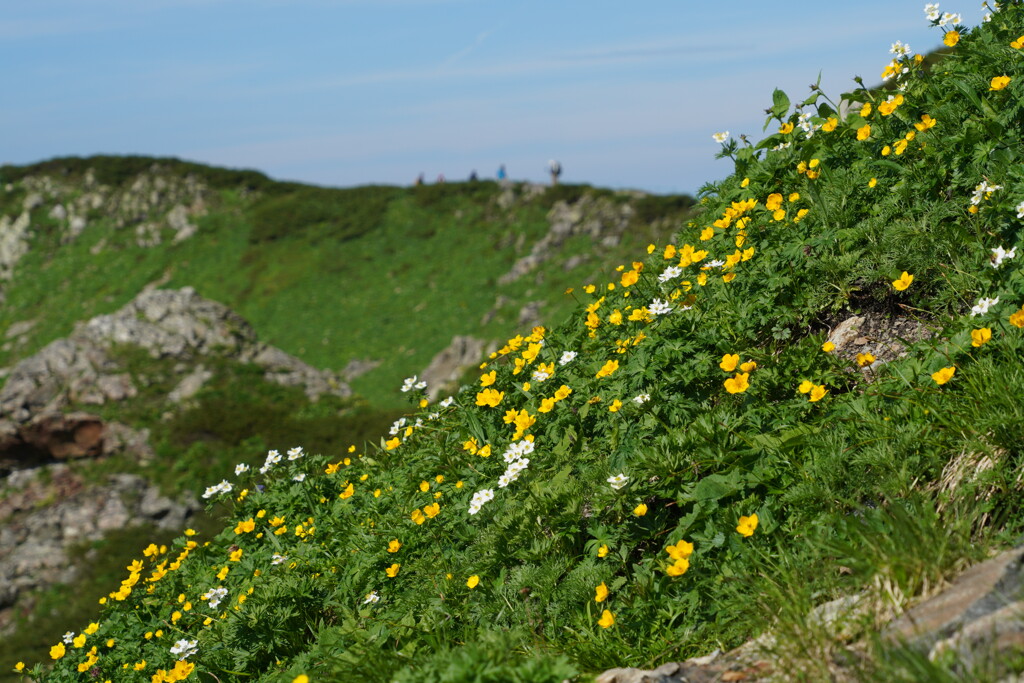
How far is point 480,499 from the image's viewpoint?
441cm

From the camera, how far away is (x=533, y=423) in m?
4.92

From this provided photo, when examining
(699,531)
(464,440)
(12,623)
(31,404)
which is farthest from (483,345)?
(699,531)

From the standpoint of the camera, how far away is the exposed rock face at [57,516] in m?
13.4

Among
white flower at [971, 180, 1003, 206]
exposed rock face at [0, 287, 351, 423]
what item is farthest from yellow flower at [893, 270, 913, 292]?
exposed rock face at [0, 287, 351, 423]

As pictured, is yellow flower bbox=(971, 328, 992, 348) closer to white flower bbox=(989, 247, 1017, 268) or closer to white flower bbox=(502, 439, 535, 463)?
white flower bbox=(989, 247, 1017, 268)

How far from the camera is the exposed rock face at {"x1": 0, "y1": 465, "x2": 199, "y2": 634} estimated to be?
13.4 meters

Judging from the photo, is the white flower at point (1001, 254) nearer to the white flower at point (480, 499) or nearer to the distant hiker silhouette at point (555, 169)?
the white flower at point (480, 499)

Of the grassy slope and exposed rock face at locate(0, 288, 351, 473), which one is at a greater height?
the grassy slope

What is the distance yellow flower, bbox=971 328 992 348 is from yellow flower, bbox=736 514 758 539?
1267mm

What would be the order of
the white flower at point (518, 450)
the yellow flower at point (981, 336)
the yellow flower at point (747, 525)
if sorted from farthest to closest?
the white flower at point (518, 450) → the yellow flower at point (981, 336) → the yellow flower at point (747, 525)

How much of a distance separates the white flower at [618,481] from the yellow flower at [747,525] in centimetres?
62

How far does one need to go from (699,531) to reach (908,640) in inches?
45.2

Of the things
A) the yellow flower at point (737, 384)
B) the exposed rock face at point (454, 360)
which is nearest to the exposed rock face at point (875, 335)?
the yellow flower at point (737, 384)

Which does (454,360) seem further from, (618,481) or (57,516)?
(618,481)
